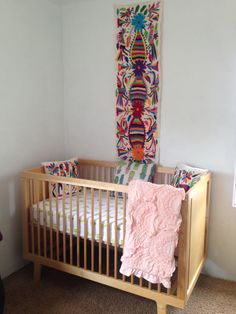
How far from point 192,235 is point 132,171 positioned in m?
0.92

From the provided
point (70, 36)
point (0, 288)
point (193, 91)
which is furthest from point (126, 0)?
point (0, 288)

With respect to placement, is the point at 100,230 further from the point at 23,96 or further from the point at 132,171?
the point at 23,96

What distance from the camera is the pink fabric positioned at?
1974mm

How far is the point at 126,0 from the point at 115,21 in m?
0.20

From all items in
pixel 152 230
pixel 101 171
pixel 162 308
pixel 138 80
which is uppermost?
pixel 138 80

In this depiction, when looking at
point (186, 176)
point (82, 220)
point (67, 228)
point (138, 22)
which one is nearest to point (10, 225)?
point (67, 228)

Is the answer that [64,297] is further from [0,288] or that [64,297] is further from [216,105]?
[216,105]

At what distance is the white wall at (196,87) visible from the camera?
254cm

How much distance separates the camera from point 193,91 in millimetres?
2674

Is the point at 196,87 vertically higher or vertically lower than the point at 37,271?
higher

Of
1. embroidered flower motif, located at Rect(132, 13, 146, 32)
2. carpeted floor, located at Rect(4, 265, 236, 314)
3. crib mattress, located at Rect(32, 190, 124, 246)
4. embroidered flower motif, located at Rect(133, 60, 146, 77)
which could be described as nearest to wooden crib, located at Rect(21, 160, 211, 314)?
crib mattress, located at Rect(32, 190, 124, 246)

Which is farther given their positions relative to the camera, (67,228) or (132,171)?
(132,171)

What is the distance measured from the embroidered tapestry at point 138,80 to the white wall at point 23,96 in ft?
2.26

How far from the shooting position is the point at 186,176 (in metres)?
2.52
